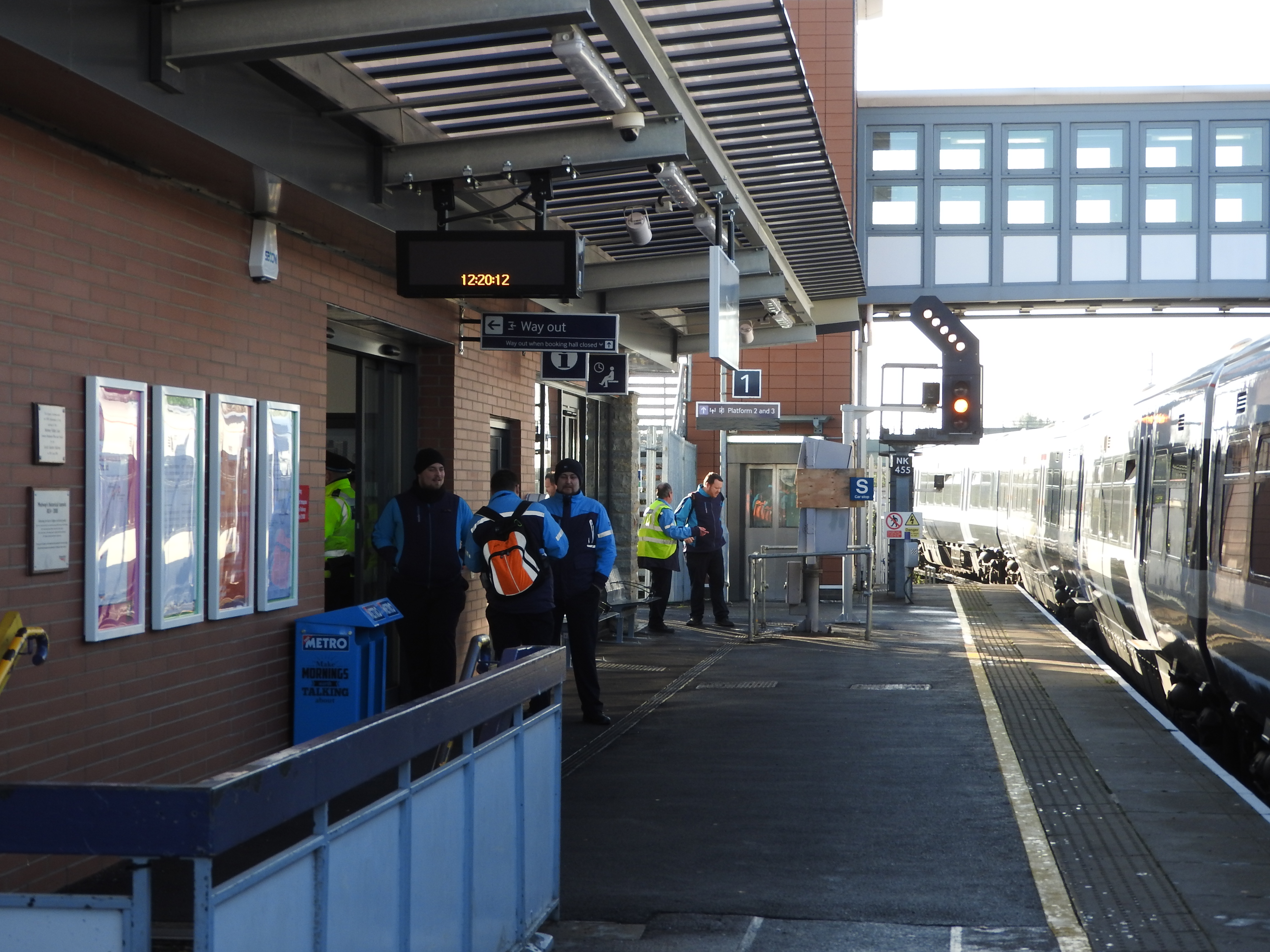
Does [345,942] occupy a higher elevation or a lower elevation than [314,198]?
lower

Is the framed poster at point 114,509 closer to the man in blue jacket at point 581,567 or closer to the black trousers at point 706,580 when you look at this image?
the man in blue jacket at point 581,567

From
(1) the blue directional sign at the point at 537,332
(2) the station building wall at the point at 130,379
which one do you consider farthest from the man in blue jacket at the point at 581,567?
(2) the station building wall at the point at 130,379

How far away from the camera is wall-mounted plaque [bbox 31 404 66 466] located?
5.45 metres

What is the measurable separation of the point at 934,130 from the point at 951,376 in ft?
36.7

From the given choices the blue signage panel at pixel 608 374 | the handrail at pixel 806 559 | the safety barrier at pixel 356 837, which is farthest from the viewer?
the handrail at pixel 806 559

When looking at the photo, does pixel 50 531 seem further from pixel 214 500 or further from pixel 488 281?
pixel 488 281

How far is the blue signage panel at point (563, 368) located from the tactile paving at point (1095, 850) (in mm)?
4489

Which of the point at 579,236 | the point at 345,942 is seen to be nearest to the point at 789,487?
the point at 579,236

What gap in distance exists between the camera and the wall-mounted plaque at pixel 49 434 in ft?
17.9

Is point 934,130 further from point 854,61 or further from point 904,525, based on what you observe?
point 904,525

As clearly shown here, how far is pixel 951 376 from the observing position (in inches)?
606

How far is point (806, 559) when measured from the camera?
1638cm

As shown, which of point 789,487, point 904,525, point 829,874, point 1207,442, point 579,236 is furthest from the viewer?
point 789,487

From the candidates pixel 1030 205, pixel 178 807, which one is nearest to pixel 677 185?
pixel 178 807
